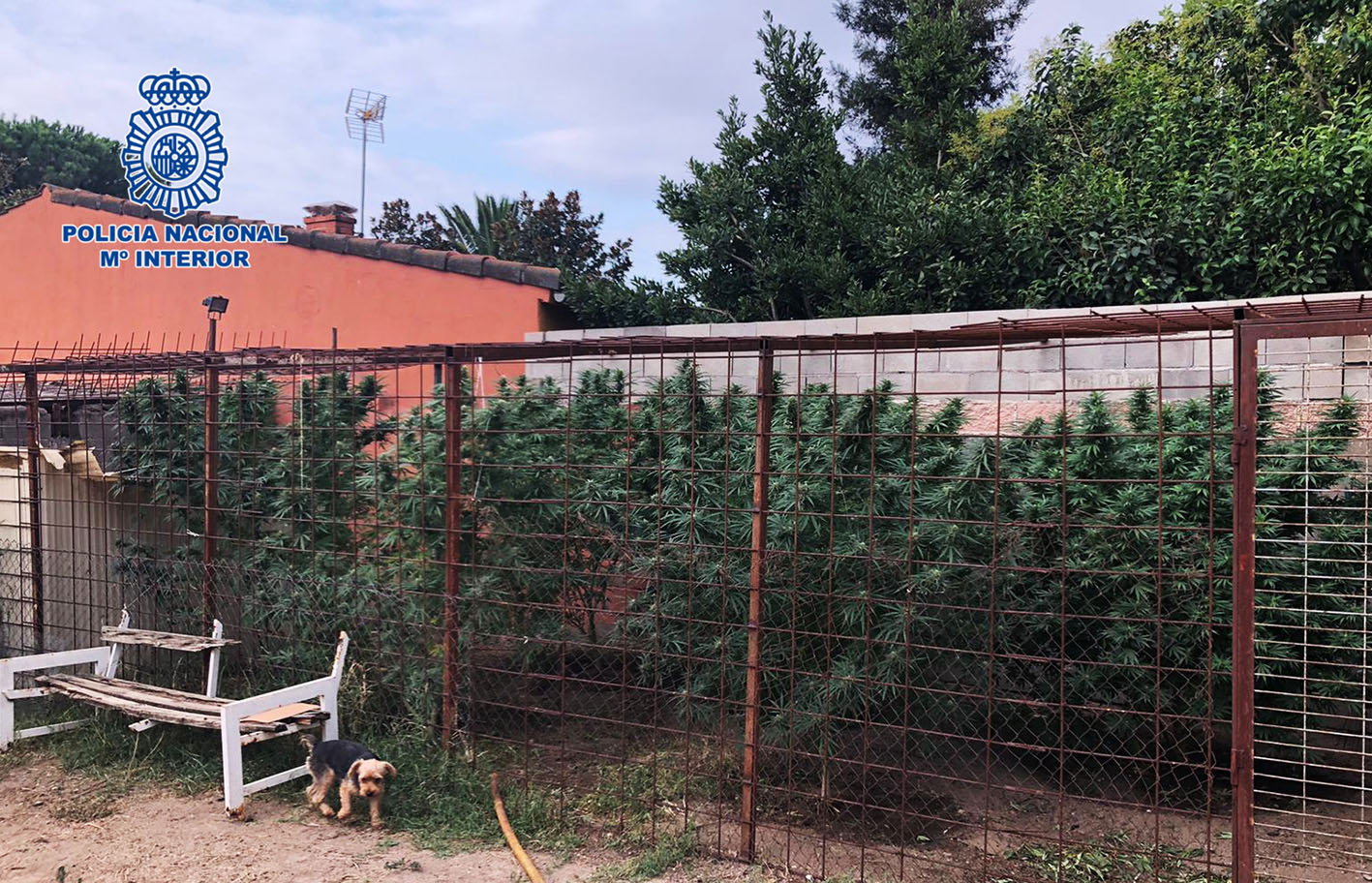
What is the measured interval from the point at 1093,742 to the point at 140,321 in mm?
12043

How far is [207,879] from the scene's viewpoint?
377cm

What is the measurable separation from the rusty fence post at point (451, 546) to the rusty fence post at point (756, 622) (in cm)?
151

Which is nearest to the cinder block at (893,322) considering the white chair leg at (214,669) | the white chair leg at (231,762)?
the white chair leg at (214,669)

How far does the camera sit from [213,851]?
3994mm

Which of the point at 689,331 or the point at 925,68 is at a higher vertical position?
the point at 925,68

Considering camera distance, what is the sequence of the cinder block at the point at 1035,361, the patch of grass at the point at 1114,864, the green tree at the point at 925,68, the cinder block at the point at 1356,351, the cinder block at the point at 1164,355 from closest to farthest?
the patch of grass at the point at 1114,864 → the cinder block at the point at 1356,351 → the cinder block at the point at 1164,355 → the cinder block at the point at 1035,361 → the green tree at the point at 925,68

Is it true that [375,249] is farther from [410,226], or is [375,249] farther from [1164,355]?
[410,226]

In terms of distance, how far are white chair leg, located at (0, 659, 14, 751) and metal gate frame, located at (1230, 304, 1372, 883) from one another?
5.56 meters

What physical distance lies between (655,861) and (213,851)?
1.79 meters

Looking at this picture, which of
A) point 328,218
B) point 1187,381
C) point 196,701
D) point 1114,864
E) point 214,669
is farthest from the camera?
point 328,218

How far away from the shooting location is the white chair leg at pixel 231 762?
4195mm

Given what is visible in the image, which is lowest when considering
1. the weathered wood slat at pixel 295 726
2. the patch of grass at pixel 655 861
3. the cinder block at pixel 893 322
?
the patch of grass at pixel 655 861

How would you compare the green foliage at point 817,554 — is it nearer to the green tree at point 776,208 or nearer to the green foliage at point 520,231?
the green tree at point 776,208

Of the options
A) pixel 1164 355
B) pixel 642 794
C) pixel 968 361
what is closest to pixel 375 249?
pixel 968 361
